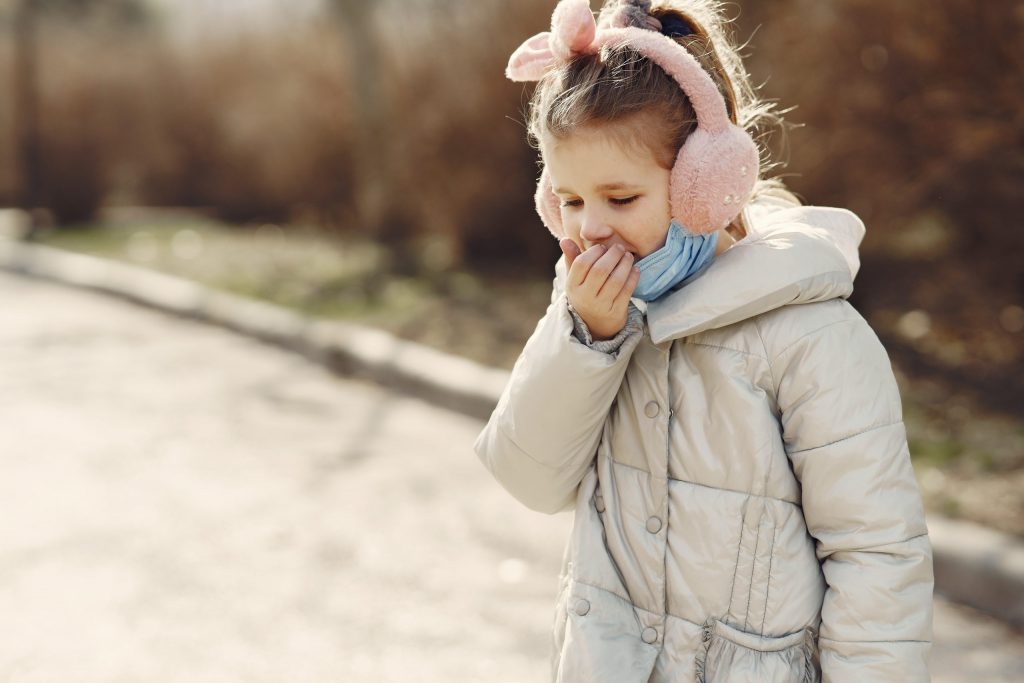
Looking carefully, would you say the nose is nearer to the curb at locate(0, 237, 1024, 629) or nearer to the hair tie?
the hair tie

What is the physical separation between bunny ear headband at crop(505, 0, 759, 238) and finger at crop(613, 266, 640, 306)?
0.43 feet

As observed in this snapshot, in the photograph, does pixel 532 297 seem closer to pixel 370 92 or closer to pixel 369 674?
pixel 370 92

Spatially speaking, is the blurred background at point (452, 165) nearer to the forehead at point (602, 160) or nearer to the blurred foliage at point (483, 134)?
the blurred foliage at point (483, 134)

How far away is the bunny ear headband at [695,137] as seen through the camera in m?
1.74

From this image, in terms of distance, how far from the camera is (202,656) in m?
3.06

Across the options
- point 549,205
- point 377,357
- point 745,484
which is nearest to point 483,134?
point 377,357

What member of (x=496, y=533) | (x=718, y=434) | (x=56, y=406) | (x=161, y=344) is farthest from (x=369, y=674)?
(x=161, y=344)

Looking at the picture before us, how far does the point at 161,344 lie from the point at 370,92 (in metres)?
3.34

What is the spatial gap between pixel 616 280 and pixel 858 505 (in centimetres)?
52

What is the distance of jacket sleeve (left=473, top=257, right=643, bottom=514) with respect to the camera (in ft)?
5.85

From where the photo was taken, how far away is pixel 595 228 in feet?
5.82

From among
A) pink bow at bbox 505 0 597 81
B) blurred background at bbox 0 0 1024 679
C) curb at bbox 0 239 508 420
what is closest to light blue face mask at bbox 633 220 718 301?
pink bow at bbox 505 0 597 81

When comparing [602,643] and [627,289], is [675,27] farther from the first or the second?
[602,643]

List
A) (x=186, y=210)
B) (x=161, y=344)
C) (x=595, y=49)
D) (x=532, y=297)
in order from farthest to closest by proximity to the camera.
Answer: (x=186, y=210) → (x=532, y=297) → (x=161, y=344) → (x=595, y=49)
